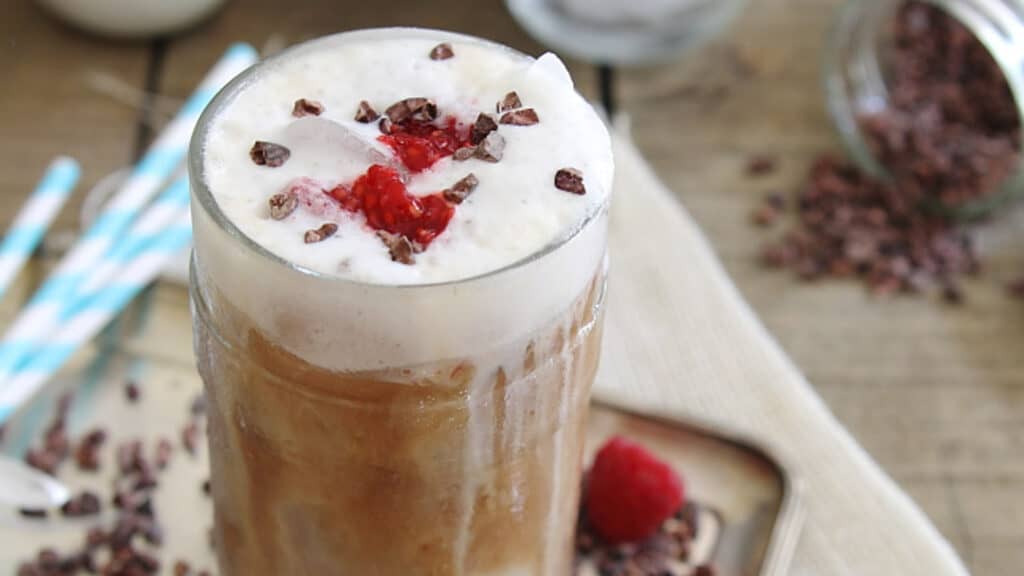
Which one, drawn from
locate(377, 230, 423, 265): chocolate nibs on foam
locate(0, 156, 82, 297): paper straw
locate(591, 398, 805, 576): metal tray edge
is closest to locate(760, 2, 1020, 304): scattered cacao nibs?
locate(591, 398, 805, 576): metal tray edge

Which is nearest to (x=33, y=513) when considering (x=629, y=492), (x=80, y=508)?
(x=80, y=508)

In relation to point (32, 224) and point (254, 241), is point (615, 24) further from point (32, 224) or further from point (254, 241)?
point (254, 241)

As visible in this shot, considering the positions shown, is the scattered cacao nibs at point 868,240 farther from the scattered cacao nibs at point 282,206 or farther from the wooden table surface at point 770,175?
the scattered cacao nibs at point 282,206

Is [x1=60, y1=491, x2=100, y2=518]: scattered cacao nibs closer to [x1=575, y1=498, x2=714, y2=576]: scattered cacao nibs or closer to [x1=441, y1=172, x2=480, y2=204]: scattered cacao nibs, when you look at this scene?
[x1=575, y1=498, x2=714, y2=576]: scattered cacao nibs

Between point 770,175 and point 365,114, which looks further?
point 770,175

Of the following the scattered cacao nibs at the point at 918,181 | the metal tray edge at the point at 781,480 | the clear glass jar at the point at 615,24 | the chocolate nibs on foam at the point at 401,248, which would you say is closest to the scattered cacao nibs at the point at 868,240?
the scattered cacao nibs at the point at 918,181
